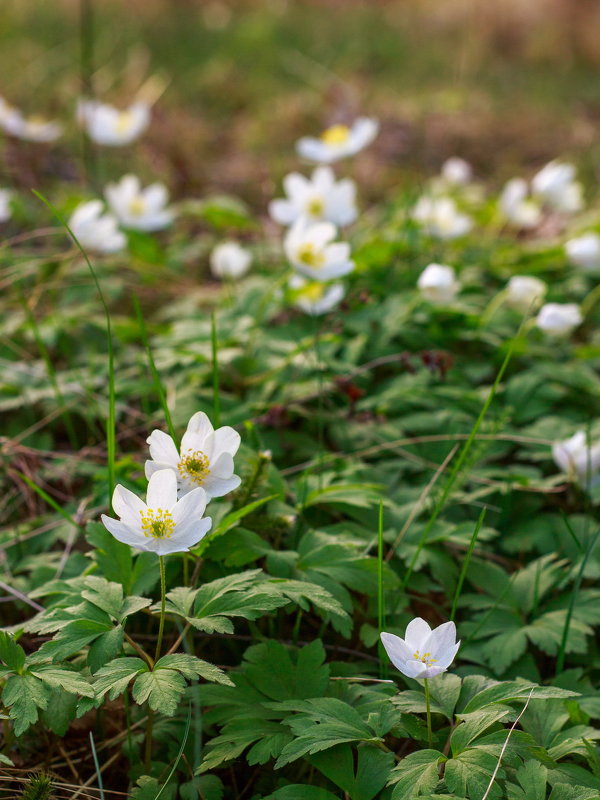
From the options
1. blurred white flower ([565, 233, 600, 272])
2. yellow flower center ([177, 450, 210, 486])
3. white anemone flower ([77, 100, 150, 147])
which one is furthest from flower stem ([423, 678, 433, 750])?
white anemone flower ([77, 100, 150, 147])

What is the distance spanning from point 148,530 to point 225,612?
19 cm

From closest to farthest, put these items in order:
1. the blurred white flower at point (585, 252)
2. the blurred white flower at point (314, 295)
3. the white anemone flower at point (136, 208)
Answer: the blurred white flower at point (314, 295)
the blurred white flower at point (585, 252)
the white anemone flower at point (136, 208)

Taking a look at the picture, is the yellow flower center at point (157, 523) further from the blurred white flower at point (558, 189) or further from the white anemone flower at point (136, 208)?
the blurred white flower at point (558, 189)

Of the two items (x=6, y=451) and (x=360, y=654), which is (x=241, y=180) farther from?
(x=360, y=654)

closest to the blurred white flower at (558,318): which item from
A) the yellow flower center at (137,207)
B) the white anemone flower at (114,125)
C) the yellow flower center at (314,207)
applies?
the yellow flower center at (314,207)

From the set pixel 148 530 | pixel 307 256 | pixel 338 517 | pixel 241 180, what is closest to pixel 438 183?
pixel 241 180

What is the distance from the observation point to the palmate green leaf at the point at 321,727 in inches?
46.0

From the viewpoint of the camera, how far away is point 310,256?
A: 230 cm

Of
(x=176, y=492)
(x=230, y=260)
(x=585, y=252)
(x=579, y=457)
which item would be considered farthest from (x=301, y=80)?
(x=176, y=492)

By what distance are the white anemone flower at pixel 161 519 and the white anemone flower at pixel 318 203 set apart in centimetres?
173

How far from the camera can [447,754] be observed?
126 cm

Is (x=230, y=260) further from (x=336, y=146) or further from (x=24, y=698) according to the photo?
(x=24, y=698)

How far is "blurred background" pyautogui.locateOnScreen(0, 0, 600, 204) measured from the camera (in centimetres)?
478

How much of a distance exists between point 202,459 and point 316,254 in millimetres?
1131
